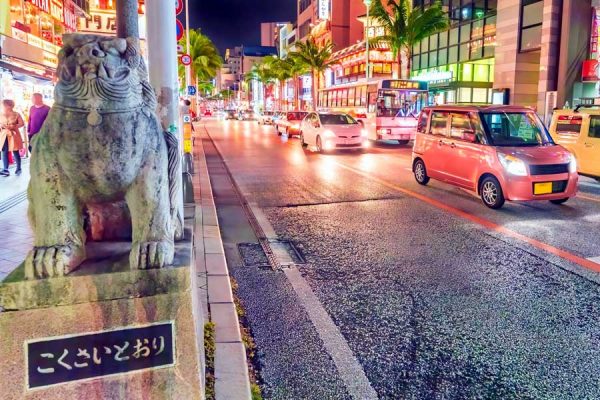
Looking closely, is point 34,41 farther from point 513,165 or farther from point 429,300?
point 429,300

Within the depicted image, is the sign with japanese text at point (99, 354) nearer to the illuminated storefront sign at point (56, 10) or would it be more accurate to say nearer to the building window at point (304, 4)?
the illuminated storefront sign at point (56, 10)

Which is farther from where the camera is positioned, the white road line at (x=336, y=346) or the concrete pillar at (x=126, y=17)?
the concrete pillar at (x=126, y=17)

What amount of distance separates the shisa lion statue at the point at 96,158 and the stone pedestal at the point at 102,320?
→ 0.09 meters

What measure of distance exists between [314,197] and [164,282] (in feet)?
25.6

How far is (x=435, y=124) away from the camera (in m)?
10.8

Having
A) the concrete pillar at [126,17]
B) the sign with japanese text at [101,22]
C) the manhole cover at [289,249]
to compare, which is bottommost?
the manhole cover at [289,249]

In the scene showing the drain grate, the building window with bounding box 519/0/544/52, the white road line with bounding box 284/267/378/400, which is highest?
the building window with bounding box 519/0/544/52

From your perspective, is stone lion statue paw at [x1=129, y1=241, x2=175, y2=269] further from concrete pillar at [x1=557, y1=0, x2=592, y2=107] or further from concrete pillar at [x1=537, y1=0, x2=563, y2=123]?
concrete pillar at [x1=557, y1=0, x2=592, y2=107]

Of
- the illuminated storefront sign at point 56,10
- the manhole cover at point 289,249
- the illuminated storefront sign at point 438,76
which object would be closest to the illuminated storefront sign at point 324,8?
the illuminated storefront sign at point 438,76

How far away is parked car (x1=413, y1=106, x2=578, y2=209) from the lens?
8.52 m

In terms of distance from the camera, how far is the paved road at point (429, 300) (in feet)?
11.3

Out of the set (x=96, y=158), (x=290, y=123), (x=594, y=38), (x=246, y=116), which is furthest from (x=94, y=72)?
(x=246, y=116)

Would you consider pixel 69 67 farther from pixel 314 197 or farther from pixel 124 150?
pixel 314 197

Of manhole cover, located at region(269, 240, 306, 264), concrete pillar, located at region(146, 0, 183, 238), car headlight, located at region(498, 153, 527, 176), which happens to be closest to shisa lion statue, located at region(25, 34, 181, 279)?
manhole cover, located at region(269, 240, 306, 264)
